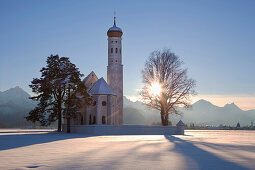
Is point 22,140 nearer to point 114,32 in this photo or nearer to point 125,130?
point 125,130

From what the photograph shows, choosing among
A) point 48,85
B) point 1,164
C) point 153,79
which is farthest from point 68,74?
point 1,164

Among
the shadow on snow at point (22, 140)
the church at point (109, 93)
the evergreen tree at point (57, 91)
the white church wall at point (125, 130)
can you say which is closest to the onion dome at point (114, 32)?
the church at point (109, 93)

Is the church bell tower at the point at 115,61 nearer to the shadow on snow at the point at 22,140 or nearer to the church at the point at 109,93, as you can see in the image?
the church at the point at 109,93

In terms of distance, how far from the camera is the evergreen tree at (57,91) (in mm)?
41000

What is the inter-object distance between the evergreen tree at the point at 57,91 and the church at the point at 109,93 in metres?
5.34

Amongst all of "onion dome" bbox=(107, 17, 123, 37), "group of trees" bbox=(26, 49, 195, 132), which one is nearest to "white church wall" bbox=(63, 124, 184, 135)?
"group of trees" bbox=(26, 49, 195, 132)

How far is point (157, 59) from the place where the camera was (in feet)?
146

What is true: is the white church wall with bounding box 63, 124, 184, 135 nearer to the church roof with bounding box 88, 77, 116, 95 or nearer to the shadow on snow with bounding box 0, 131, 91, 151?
the shadow on snow with bounding box 0, 131, 91, 151

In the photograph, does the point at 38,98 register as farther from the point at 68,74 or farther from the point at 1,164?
the point at 1,164

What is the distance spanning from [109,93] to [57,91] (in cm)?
1316

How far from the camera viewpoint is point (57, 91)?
42531 millimetres

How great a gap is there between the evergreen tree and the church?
5341 millimetres

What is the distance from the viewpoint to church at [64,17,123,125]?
52875mm

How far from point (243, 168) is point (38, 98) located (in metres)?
36.8
